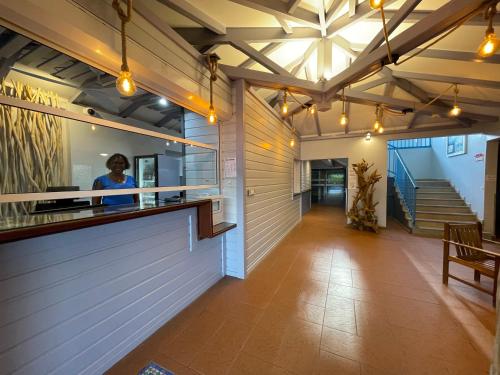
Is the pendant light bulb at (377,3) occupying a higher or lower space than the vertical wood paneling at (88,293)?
higher

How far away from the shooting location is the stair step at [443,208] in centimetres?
547

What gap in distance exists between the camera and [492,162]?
4738mm

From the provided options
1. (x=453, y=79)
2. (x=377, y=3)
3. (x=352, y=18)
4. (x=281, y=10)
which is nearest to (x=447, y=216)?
(x=453, y=79)

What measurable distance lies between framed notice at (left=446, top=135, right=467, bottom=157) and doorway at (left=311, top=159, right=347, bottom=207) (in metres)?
4.35

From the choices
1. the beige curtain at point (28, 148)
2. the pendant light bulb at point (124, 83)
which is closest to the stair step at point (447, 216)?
the pendant light bulb at point (124, 83)

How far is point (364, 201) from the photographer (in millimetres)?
5582

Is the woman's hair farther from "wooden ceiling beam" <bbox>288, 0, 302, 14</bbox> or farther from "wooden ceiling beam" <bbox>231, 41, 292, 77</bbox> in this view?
"wooden ceiling beam" <bbox>288, 0, 302, 14</bbox>

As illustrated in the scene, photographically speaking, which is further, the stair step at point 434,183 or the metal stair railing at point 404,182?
the stair step at point 434,183

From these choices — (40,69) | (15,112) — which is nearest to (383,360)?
(15,112)

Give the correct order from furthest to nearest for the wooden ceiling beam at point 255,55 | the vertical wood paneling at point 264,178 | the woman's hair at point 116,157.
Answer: the vertical wood paneling at point 264,178, the wooden ceiling beam at point 255,55, the woman's hair at point 116,157

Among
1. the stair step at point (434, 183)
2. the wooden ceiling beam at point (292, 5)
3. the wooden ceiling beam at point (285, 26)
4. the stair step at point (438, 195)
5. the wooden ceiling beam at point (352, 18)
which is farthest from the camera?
the stair step at point (434, 183)

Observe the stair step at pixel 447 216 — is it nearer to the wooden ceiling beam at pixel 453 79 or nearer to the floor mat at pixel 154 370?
the wooden ceiling beam at pixel 453 79

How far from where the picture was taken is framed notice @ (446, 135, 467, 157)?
5.84 metres

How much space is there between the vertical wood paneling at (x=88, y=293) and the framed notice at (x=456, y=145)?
7913 mm
